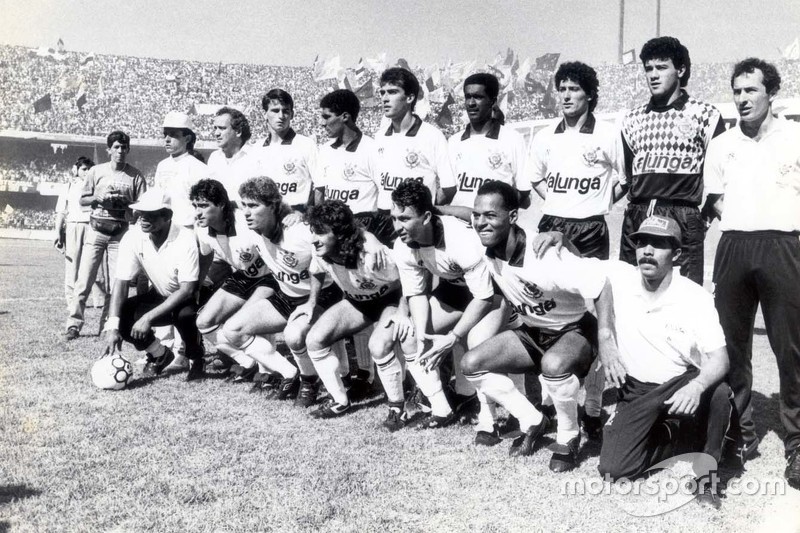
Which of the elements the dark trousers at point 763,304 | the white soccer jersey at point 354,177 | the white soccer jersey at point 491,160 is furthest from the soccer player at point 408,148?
the dark trousers at point 763,304

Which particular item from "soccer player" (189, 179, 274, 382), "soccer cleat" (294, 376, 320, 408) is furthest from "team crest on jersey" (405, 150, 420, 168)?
"soccer cleat" (294, 376, 320, 408)

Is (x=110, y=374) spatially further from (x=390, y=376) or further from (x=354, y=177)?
(x=354, y=177)

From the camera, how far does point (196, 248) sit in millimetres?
5703

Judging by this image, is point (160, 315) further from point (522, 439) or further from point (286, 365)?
point (522, 439)

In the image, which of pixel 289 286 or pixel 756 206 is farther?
pixel 289 286

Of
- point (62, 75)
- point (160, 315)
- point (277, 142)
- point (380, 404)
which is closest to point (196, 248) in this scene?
point (160, 315)

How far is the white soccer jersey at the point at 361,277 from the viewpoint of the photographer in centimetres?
479

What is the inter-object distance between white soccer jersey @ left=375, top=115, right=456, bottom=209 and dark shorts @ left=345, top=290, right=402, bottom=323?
29.8 inches

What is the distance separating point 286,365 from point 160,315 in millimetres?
1089

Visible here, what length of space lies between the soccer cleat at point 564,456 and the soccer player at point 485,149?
1811 millimetres

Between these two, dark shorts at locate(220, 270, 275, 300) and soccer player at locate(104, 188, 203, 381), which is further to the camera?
dark shorts at locate(220, 270, 275, 300)

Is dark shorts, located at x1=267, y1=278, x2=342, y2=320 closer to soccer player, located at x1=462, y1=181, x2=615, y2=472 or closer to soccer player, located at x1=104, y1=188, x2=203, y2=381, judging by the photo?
soccer player, located at x1=104, y1=188, x2=203, y2=381

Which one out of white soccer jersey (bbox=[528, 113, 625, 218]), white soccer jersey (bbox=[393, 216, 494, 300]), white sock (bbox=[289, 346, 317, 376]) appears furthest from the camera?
white sock (bbox=[289, 346, 317, 376])

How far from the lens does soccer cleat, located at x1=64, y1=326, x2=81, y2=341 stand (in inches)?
278
